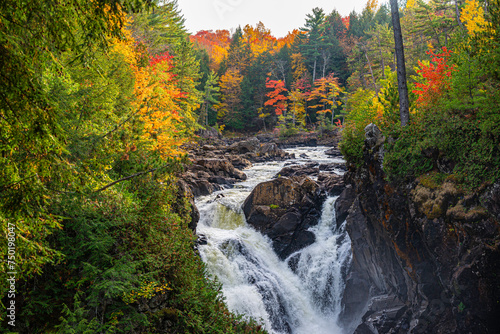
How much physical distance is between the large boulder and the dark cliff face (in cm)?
306

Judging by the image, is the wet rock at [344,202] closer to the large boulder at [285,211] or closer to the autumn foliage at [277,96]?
the large boulder at [285,211]

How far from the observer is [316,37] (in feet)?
166

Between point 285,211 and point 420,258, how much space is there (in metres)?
7.51

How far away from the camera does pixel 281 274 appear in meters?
12.9

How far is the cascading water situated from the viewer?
11.2 m

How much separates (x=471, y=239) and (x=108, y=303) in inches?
328

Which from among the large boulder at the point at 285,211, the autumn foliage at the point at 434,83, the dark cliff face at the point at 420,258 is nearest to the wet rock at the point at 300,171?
the large boulder at the point at 285,211

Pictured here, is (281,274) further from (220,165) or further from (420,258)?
(220,165)

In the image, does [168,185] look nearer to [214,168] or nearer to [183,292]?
[183,292]

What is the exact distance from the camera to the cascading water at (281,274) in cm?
1117

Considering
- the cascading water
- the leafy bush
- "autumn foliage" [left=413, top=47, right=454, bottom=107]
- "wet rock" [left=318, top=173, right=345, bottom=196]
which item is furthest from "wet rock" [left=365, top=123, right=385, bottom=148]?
the leafy bush

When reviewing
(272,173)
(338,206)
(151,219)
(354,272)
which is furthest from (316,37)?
(151,219)

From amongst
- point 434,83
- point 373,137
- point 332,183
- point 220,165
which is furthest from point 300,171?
point 434,83

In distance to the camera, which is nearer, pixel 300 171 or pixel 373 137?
pixel 373 137
